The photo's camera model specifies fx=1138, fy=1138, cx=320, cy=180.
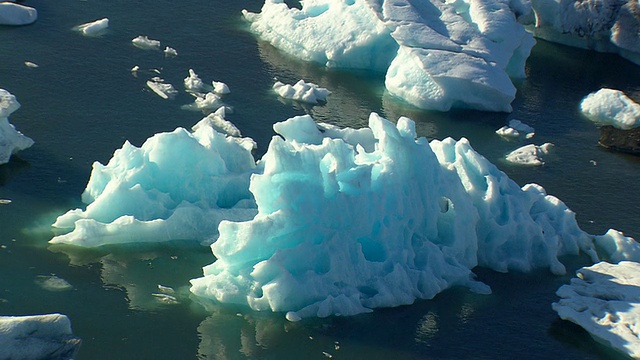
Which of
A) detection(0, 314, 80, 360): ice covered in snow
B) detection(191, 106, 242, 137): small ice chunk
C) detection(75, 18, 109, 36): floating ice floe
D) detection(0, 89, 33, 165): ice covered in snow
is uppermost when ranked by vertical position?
detection(0, 314, 80, 360): ice covered in snow

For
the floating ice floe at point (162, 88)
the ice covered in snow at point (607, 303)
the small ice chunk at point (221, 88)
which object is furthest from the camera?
the small ice chunk at point (221, 88)

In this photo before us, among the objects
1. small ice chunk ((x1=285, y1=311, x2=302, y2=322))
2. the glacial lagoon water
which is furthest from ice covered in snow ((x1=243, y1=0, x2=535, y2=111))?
small ice chunk ((x1=285, y1=311, x2=302, y2=322))

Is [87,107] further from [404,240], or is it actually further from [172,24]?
[404,240]

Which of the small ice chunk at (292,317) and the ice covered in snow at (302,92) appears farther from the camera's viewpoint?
the ice covered in snow at (302,92)

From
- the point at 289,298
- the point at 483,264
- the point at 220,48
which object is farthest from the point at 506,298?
the point at 220,48

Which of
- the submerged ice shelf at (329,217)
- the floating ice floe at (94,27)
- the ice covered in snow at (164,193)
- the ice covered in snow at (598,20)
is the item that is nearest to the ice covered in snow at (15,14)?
the floating ice floe at (94,27)

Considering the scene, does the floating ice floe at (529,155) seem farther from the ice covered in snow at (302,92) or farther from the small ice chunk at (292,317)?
the small ice chunk at (292,317)

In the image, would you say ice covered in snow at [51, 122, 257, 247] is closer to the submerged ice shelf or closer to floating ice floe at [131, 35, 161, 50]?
the submerged ice shelf
